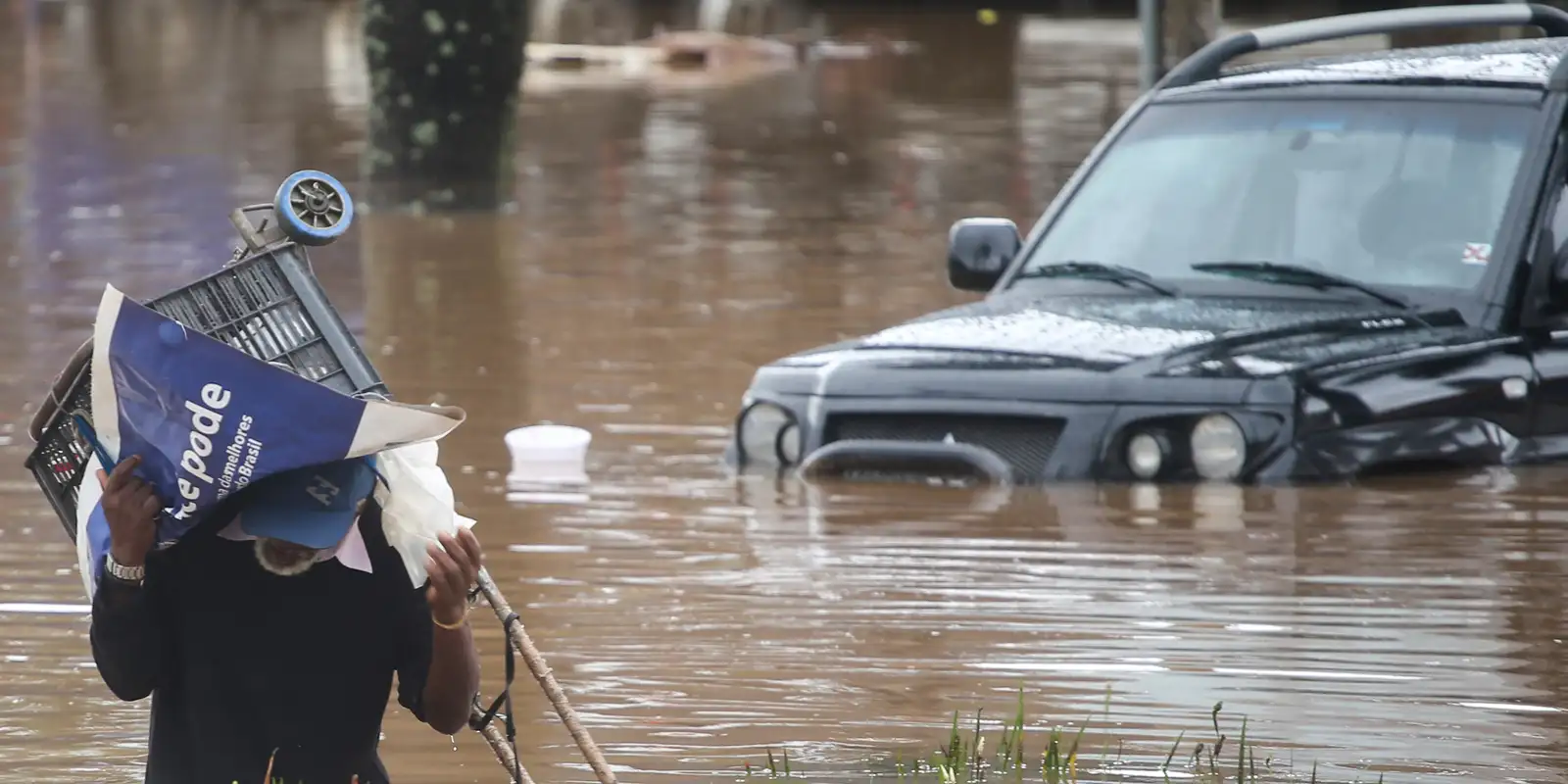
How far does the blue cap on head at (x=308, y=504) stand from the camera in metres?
4.33

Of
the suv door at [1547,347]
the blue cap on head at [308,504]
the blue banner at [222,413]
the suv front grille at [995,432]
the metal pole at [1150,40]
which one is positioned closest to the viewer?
the blue banner at [222,413]

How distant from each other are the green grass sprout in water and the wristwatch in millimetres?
1806

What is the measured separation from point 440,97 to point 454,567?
1505 centimetres

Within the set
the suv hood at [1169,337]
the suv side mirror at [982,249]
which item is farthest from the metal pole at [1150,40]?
the suv hood at [1169,337]

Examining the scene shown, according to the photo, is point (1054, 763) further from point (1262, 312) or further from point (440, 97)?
point (440, 97)

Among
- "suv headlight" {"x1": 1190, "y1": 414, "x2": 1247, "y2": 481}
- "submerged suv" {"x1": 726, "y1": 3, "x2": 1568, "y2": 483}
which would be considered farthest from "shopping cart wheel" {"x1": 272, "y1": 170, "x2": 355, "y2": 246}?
"suv headlight" {"x1": 1190, "y1": 414, "x2": 1247, "y2": 481}

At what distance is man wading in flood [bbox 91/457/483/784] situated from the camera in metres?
4.45

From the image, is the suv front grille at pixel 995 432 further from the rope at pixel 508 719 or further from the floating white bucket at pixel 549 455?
the rope at pixel 508 719

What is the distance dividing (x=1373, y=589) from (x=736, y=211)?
12153mm

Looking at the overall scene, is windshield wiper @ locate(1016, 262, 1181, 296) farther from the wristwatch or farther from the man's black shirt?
the wristwatch

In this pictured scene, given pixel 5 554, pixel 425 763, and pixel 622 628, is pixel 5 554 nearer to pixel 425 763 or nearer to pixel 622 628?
pixel 622 628

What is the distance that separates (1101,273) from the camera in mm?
9359

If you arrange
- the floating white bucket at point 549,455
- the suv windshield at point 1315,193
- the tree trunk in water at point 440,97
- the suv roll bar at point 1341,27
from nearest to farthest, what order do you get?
the suv windshield at point 1315,193, the suv roll bar at point 1341,27, the floating white bucket at point 549,455, the tree trunk in water at point 440,97

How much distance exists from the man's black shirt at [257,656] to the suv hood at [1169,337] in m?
4.25
